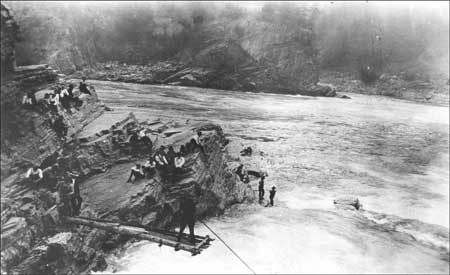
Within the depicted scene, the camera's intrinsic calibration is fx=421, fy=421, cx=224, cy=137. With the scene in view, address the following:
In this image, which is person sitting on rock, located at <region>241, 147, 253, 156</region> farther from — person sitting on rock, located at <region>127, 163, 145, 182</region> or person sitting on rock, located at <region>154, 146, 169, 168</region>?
person sitting on rock, located at <region>127, 163, 145, 182</region>

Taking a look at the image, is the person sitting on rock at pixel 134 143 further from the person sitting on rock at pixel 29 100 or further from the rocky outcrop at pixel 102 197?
the person sitting on rock at pixel 29 100

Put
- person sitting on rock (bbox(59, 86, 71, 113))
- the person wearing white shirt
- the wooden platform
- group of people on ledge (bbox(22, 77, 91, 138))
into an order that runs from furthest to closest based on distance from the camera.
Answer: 1. person sitting on rock (bbox(59, 86, 71, 113))
2. group of people on ledge (bbox(22, 77, 91, 138))
3. the person wearing white shirt
4. the wooden platform

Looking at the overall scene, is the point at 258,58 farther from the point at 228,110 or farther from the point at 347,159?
the point at 347,159

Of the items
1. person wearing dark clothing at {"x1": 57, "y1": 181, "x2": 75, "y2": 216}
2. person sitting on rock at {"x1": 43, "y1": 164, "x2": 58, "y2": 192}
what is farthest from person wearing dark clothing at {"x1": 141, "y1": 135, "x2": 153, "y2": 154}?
person wearing dark clothing at {"x1": 57, "y1": 181, "x2": 75, "y2": 216}

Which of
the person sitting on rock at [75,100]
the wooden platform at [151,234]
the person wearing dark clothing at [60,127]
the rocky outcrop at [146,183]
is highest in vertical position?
the person sitting on rock at [75,100]

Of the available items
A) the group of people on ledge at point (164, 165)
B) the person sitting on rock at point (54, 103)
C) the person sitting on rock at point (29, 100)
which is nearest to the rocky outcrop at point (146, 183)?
the group of people on ledge at point (164, 165)

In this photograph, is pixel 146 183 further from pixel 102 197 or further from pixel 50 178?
pixel 50 178

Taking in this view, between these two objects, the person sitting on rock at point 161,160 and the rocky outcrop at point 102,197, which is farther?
the person sitting on rock at point 161,160

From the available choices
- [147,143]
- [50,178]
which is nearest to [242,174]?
[147,143]
